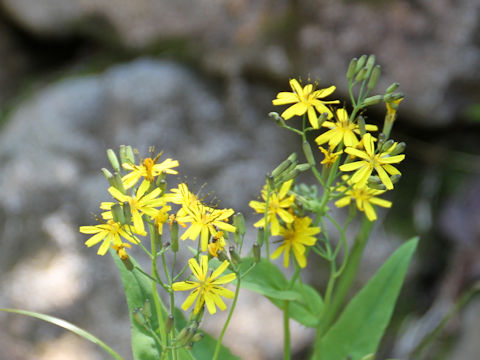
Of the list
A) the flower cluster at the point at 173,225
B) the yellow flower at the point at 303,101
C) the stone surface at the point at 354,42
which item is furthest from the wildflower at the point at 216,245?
the stone surface at the point at 354,42

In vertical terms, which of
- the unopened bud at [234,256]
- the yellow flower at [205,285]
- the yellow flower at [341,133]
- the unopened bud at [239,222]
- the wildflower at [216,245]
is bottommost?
the yellow flower at [205,285]

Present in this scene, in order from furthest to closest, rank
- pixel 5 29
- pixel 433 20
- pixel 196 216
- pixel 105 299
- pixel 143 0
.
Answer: pixel 5 29 → pixel 143 0 → pixel 433 20 → pixel 105 299 → pixel 196 216

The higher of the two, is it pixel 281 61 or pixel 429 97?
pixel 281 61

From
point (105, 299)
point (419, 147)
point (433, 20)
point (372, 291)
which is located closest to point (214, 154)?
point (105, 299)

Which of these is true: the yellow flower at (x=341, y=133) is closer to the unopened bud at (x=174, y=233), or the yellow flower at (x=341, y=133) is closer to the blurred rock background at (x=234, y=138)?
the unopened bud at (x=174, y=233)

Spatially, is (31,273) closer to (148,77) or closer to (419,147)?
(148,77)

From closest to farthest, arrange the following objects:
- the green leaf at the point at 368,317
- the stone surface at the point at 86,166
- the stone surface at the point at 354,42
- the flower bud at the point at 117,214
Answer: the flower bud at the point at 117,214 → the green leaf at the point at 368,317 → the stone surface at the point at 86,166 → the stone surface at the point at 354,42
